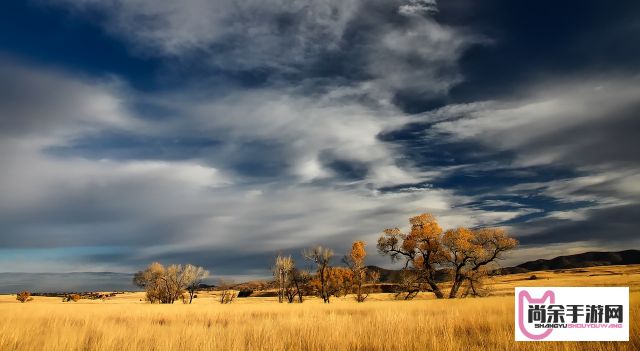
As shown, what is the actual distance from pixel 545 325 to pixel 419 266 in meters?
33.7

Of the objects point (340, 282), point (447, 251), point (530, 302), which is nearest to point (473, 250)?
point (447, 251)

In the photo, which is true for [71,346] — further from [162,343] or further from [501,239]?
[501,239]

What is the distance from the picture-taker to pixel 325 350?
6.80m

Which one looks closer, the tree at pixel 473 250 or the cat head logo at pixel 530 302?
the cat head logo at pixel 530 302

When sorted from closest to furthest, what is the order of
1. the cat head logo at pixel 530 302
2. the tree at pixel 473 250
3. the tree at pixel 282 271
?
the cat head logo at pixel 530 302
the tree at pixel 473 250
the tree at pixel 282 271

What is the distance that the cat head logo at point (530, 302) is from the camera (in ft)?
25.8

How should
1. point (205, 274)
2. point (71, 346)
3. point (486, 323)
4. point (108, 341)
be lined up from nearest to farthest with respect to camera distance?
point (71, 346) → point (108, 341) → point (486, 323) → point (205, 274)

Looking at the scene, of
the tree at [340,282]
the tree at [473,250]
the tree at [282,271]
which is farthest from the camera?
the tree at [340,282]

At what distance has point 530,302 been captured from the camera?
29.0 feet

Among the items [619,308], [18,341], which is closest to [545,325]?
[619,308]

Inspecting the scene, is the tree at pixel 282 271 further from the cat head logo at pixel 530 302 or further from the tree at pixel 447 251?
the cat head logo at pixel 530 302

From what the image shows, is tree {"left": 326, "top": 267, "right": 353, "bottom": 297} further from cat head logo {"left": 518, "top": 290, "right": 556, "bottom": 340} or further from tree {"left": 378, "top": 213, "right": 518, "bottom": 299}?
cat head logo {"left": 518, "top": 290, "right": 556, "bottom": 340}

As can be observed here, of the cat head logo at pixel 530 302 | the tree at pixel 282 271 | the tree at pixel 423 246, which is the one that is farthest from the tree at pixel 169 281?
the cat head logo at pixel 530 302

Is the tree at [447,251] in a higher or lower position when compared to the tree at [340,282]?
higher
